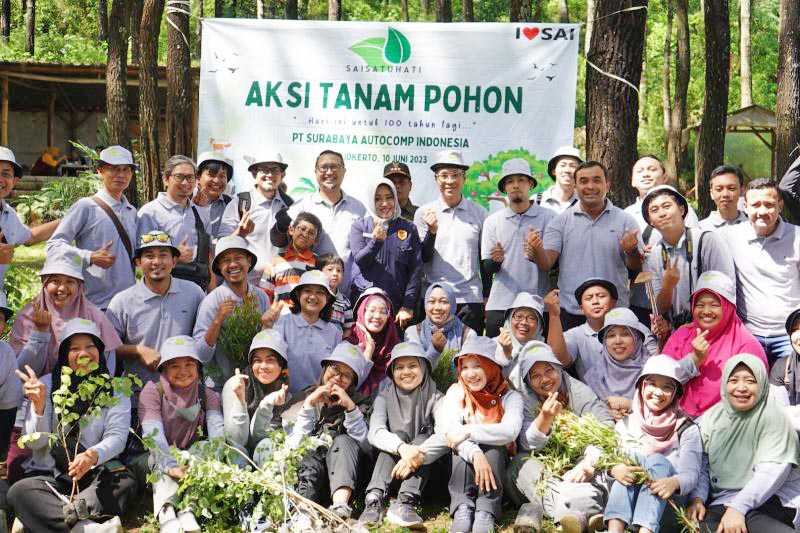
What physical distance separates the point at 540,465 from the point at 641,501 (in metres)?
0.72

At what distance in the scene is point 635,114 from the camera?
861cm

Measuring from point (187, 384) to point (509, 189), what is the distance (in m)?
2.92

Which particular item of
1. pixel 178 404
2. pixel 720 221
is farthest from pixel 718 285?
pixel 178 404

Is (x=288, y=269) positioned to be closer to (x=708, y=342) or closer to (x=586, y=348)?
(x=586, y=348)

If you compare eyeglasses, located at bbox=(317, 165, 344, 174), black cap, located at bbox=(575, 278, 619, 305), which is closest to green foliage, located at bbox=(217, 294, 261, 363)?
eyeglasses, located at bbox=(317, 165, 344, 174)

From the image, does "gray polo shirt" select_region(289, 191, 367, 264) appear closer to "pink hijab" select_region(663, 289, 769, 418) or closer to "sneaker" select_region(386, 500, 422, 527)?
"sneaker" select_region(386, 500, 422, 527)

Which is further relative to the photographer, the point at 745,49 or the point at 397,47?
the point at 745,49

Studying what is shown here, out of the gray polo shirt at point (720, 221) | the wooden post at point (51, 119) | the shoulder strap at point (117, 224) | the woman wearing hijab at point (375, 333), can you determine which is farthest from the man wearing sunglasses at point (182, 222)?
the wooden post at point (51, 119)

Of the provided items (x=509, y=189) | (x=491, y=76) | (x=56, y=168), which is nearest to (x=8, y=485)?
(x=509, y=189)

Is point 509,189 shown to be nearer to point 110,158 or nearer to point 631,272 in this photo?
point 631,272

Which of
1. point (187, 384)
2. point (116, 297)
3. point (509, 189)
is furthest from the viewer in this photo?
point (509, 189)

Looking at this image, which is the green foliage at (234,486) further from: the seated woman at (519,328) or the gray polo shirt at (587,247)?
the gray polo shirt at (587,247)

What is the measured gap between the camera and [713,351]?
19.9 feet

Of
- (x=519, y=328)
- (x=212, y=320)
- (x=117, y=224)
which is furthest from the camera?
(x=117, y=224)
